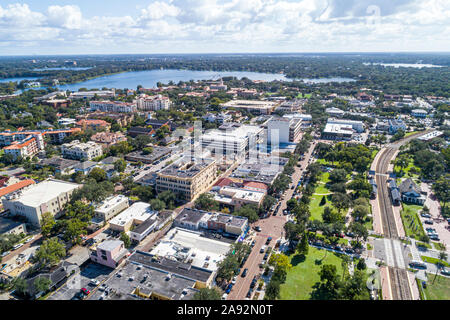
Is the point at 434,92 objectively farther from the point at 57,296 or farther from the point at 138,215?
the point at 57,296

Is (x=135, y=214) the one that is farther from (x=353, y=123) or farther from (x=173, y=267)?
(x=353, y=123)

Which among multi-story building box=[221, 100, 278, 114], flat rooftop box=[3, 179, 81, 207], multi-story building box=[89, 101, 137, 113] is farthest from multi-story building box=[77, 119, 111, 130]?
multi-story building box=[221, 100, 278, 114]

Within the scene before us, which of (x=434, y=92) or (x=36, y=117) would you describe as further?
(x=434, y=92)

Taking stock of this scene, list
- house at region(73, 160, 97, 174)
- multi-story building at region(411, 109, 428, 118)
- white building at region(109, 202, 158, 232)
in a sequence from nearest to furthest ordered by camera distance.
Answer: white building at region(109, 202, 158, 232), house at region(73, 160, 97, 174), multi-story building at region(411, 109, 428, 118)

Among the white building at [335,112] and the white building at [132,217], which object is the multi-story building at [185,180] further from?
the white building at [335,112]

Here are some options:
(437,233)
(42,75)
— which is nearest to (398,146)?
(437,233)

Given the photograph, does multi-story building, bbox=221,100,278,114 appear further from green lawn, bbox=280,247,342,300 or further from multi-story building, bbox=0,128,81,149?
green lawn, bbox=280,247,342,300
